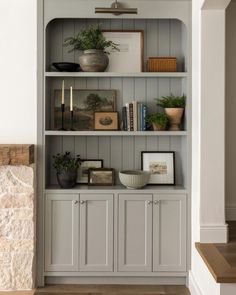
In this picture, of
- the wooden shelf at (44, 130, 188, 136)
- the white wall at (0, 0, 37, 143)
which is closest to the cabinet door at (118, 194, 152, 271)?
the wooden shelf at (44, 130, 188, 136)

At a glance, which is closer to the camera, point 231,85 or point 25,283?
point 25,283

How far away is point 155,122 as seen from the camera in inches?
162

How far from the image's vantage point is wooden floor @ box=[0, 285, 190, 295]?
3883mm

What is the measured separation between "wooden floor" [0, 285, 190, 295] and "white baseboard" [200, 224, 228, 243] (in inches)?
24.6

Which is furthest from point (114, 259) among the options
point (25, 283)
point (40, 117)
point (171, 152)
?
point (40, 117)

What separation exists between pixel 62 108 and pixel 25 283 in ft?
4.99

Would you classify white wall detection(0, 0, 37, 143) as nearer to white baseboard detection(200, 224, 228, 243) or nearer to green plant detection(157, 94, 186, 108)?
green plant detection(157, 94, 186, 108)

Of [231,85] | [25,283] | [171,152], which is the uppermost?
[231,85]

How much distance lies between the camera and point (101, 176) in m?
4.25

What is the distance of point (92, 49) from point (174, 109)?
87 cm

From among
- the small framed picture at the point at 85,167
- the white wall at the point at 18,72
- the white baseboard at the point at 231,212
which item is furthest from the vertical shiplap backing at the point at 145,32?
the white baseboard at the point at 231,212

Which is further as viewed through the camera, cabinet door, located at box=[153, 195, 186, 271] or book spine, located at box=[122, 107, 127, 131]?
book spine, located at box=[122, 107, 127, 131]

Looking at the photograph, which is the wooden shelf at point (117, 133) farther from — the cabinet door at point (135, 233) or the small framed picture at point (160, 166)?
the cabinet door at point (135, 233)

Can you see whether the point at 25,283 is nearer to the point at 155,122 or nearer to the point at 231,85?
the point at 155,122
